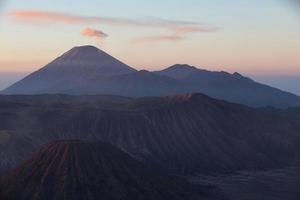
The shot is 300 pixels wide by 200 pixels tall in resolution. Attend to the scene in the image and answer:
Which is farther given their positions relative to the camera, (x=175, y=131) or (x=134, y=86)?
(x=134, y=86)

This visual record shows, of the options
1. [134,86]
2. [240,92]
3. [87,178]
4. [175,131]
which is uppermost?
[240,92]

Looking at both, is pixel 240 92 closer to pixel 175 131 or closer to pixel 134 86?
pixel 134 86

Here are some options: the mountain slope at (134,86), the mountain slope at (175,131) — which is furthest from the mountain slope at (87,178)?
the mountain slope at (134,86)

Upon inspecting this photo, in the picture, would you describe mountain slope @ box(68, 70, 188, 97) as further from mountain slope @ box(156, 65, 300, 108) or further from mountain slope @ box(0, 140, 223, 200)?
mountain slope @ box(0, 140, 223, 200)

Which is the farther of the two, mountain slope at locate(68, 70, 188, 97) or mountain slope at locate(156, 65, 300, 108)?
mountain slope at locate(156, 65, 300, 108)

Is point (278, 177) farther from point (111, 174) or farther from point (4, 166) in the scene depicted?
point (4, 166)

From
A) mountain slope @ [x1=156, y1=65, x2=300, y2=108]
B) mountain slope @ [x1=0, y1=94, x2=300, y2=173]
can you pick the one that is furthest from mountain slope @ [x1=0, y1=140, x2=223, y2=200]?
mountain slope @ [x1=156, y1=65, x2=300, y2=108]

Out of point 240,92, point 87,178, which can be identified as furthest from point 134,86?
point 87,178
